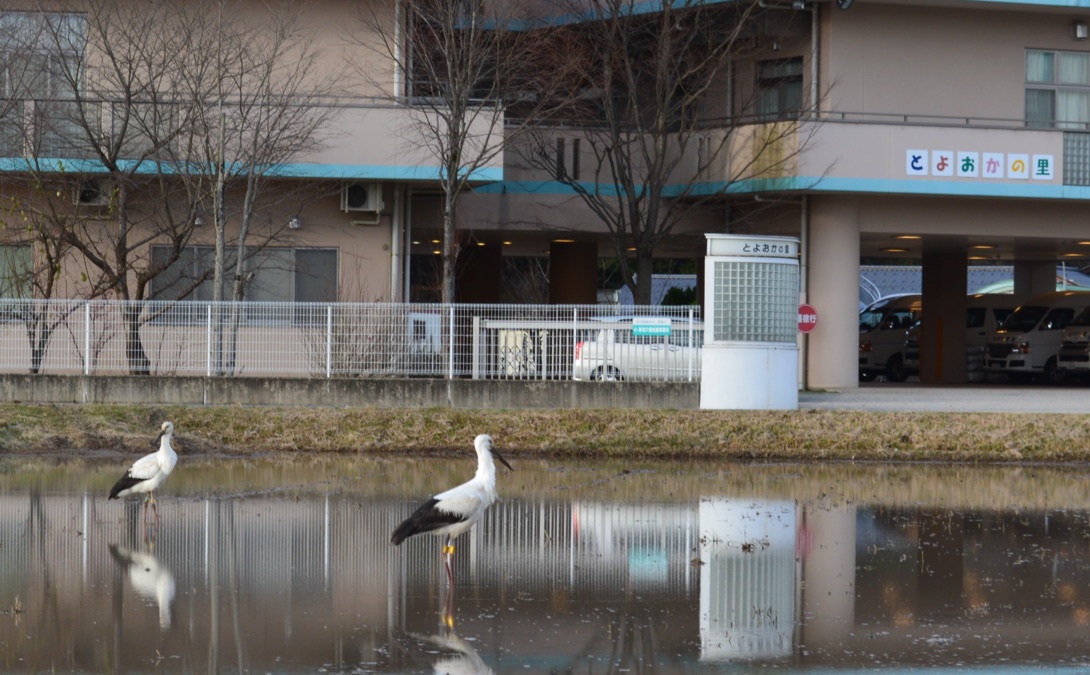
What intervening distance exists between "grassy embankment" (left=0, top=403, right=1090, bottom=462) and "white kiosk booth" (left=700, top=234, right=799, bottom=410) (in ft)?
2.89

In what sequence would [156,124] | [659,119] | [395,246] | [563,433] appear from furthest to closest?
[659,119], [395,246], [156,124], [563,433]

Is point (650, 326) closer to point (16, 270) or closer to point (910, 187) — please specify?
point (910, 187)

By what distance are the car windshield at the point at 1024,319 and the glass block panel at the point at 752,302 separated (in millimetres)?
15518

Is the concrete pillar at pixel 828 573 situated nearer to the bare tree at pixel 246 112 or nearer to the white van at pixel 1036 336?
the bare tree at pixel 246 112

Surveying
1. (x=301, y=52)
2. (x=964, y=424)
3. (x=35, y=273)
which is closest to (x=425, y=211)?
(x=301, y=52)

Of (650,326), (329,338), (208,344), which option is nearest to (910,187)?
(650,326)

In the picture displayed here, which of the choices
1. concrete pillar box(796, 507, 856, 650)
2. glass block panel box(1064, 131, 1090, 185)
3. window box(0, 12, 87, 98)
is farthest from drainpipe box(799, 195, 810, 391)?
window box(0, 12, 87, 98)

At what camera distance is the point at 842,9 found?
80.5 ft

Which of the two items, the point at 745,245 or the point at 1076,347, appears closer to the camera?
the point at 745,245

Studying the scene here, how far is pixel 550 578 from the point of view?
8.83m

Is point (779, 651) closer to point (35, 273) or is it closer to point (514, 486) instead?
point (514, 486)

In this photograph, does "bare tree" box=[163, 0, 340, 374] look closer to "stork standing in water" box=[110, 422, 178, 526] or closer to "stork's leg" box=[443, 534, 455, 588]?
"stork standing in water" box=[110, 422, 178, 526]

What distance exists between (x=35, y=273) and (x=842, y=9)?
615 inches

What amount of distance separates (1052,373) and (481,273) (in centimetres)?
1451
